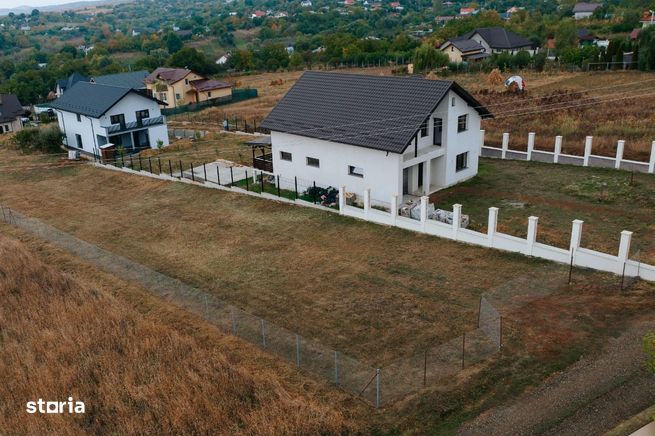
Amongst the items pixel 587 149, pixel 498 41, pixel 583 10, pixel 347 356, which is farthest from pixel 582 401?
pixel 583 10

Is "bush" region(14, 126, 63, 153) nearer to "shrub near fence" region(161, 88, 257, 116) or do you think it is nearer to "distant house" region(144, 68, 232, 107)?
"shrub near fence" region(161, 88, 257, 116)

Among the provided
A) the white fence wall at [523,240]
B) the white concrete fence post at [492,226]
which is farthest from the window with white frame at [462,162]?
the white concrete fence post at [492,226]

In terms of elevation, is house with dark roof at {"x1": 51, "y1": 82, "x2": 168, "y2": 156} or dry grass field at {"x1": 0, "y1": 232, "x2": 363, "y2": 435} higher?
house with dark roof at {"x1": 51, "y1": 82, "x2": 168, "y2": 156}

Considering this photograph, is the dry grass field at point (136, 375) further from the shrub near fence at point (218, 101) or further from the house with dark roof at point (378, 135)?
the shrub near fence at point (218, 101)

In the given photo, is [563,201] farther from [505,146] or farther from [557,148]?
[505,146]

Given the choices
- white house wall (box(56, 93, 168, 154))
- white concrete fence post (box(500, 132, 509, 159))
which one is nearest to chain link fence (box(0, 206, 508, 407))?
white concrete fence post (box(500, 132, 509, 159))

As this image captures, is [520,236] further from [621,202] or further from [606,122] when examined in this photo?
[606,122]
